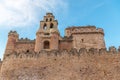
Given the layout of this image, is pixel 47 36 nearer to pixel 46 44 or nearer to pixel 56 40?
pixel 46 44

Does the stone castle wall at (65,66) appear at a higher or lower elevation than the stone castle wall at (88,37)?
lower

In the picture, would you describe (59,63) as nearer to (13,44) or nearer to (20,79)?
(20,79)

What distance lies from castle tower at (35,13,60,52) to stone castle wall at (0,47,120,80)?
8.43 metres

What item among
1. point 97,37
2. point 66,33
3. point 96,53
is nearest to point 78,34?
point 97,37

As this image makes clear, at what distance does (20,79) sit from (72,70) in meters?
4.26

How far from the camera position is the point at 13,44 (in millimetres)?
31125

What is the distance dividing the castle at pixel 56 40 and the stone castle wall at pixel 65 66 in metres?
8.36

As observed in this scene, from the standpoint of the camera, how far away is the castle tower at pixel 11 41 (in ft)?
100

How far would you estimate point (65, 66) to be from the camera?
65.7 feet

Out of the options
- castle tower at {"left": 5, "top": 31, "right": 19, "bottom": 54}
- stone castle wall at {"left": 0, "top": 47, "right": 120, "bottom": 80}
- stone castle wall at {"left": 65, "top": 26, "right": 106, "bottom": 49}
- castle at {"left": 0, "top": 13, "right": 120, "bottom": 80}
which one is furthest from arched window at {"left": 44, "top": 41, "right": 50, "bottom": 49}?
stone castle wall at {"left": 0, "top": 47, "right": 120, "bottom": 80}

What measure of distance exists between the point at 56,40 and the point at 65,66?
1046cm

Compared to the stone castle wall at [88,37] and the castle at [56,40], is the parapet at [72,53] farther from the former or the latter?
the stone castle wall at [88,37]

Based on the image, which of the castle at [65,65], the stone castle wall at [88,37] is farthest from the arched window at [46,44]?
the castle at [65,65]

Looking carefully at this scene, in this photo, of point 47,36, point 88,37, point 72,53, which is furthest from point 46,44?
point 72,53
